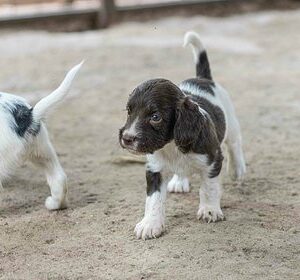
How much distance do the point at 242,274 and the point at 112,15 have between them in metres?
9.19

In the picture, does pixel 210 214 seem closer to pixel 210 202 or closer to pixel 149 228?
pixel 210 202

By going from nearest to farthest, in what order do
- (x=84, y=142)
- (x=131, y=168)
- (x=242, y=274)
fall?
(x=242, y=274) < (x=131, y=168) < (x=84, y=142)

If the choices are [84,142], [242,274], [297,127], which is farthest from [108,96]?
[242,274]

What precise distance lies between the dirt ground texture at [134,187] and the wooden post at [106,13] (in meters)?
1.66

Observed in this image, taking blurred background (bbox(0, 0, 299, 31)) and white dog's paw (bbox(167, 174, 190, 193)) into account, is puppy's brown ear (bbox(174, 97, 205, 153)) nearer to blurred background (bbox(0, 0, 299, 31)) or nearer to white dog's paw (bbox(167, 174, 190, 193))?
white dog's paw (bbox(167, 174, 190, 193))

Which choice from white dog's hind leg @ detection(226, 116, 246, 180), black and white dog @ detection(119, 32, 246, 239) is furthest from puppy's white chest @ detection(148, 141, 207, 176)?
white dog's hind leg @ detection(226, 116, 246, 180)

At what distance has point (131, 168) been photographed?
231 inches

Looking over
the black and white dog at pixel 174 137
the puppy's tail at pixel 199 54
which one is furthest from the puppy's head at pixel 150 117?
the puppy's tail at pixel 199 54

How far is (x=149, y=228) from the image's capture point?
4.32 meters

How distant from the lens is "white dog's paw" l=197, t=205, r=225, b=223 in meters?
4.54

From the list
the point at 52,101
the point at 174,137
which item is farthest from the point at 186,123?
the point at 52,101

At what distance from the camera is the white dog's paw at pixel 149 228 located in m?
4.31

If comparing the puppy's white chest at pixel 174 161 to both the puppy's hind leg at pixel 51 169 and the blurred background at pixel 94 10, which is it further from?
the blurred background at pixel 94 10

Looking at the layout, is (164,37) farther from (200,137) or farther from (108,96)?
(200,137)
